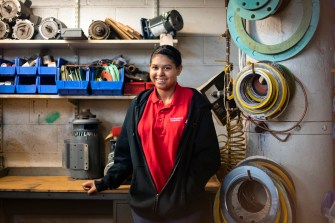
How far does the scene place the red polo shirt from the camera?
53.2 inches

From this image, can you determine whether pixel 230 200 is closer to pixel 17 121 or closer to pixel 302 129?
pixel 302 129

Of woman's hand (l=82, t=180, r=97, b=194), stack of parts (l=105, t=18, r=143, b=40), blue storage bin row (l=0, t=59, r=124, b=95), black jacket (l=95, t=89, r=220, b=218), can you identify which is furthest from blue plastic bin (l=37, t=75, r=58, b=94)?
black jacket (l=95, t=89, r=220, b=218)

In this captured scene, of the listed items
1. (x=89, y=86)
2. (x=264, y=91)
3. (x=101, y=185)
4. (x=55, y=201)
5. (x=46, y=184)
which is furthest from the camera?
(x=55, y=201)

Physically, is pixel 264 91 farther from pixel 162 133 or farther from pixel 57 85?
pixel 57 85

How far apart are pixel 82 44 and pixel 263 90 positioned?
1469 millimetres

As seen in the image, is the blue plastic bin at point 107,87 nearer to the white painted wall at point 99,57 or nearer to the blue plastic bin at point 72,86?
the blue plastic bin at point 72,86

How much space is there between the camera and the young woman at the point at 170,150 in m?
1.33

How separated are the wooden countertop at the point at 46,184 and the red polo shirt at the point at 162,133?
667 millimetres

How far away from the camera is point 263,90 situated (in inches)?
65.0

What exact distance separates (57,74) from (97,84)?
1.07ft

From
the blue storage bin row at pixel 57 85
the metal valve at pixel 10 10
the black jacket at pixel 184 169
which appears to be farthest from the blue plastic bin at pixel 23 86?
the black jacket at pixel 184 169

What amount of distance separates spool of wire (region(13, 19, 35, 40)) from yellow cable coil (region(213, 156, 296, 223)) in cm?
186

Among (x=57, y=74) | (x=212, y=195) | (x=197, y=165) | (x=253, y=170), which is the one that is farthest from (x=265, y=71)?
(x=57, y=74)

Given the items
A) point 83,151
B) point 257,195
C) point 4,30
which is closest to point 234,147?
point 257,195
